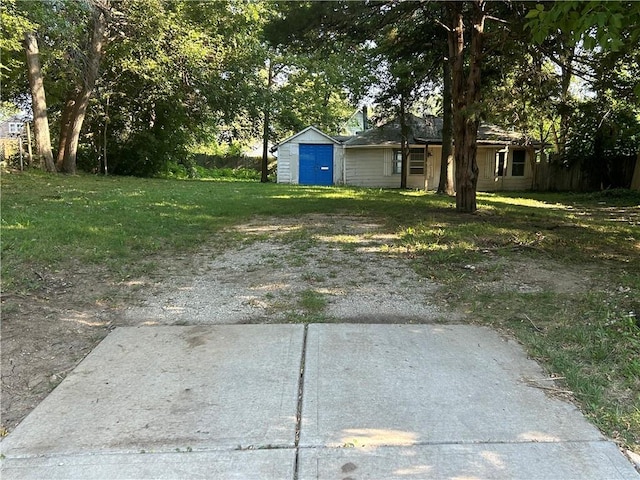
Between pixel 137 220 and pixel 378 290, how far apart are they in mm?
4938

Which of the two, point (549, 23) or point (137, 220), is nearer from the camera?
point (549, 23)

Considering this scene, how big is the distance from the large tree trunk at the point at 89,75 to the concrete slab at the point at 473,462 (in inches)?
581

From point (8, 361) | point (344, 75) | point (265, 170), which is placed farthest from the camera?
point (265, 170)

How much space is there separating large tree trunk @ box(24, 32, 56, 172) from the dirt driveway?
12.9m

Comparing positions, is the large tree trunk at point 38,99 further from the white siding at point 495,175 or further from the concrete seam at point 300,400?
the white siding at point 495,175

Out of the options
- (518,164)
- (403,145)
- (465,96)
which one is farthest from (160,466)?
(518,164)

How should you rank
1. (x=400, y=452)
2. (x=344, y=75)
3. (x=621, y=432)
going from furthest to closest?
(x=344, y=75) < (x=621, y=432) < (x=400, y=452)

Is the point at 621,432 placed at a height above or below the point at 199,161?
below

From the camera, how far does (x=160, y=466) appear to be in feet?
7.17

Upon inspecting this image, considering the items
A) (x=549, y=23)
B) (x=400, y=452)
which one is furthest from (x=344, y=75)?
(x=400, y=452)

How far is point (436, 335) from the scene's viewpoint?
374 cm

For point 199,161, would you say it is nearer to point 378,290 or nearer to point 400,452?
point 378,290

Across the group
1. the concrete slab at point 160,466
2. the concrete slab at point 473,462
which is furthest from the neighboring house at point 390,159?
the concrete slab at point 160,466

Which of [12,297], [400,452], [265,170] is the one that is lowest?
[400,452]
